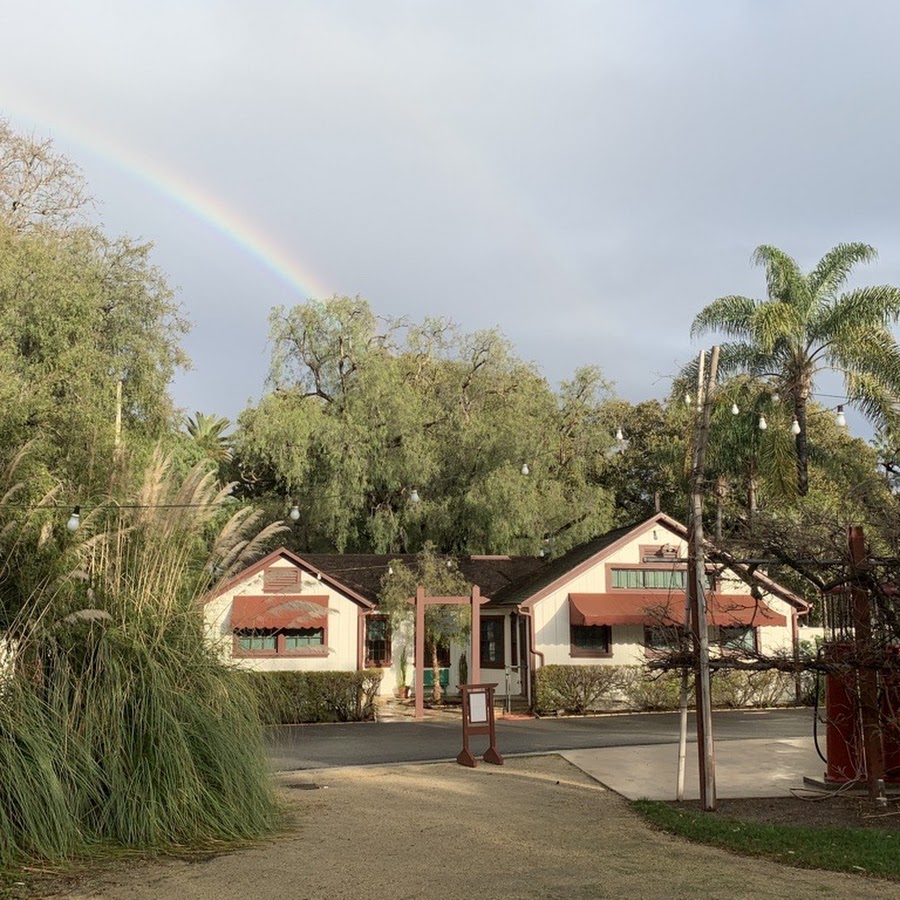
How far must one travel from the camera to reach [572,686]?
21.1 m

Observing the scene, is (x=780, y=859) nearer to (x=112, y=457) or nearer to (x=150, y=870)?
(x=150, y=870)

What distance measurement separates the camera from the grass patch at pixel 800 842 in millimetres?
6320

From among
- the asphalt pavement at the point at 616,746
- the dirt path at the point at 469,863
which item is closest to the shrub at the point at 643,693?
the asphalt pavement at the point at 616,746

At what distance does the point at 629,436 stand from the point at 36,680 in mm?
33076

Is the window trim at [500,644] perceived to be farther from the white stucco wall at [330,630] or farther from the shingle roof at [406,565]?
the white stucco wall at [330,630]

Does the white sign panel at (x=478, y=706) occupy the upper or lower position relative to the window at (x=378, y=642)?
lower

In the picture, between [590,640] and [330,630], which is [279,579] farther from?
[590,640]

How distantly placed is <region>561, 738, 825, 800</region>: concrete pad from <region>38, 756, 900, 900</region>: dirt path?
1.03 m

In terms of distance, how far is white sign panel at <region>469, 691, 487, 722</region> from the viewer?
41.2 feet

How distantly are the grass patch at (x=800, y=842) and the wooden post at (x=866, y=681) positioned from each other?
1.10m

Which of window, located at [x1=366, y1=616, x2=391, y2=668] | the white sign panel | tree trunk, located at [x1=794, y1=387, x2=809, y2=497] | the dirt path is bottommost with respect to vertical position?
the dirt path

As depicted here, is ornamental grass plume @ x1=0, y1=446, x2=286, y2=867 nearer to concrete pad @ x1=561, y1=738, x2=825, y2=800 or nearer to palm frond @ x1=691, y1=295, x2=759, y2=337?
concrete pad @ x1=561, y1=738, x2=825, y2=800

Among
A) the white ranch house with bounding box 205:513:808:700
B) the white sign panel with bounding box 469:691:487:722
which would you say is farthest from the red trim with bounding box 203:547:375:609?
the white sign panel with bounding box 469:691:487:722

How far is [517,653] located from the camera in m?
24.9
